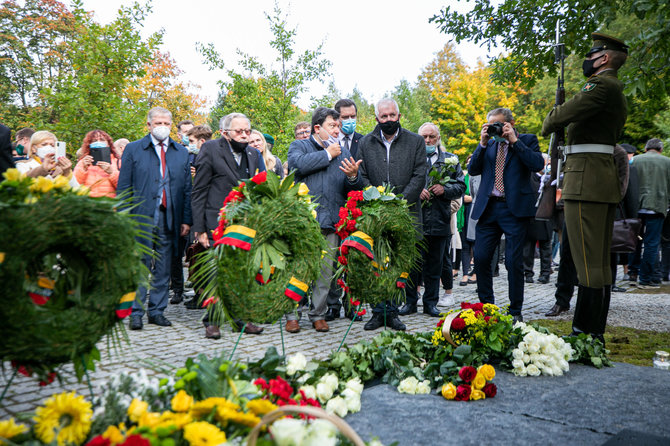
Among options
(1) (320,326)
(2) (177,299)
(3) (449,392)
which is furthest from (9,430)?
(2) (177,299)

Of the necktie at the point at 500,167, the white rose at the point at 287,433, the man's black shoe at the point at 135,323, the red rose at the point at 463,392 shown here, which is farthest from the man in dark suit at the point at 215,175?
the white rose at the point at 287,433

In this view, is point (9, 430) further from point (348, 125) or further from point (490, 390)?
point (348, 125)

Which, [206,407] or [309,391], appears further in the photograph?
[309,391]

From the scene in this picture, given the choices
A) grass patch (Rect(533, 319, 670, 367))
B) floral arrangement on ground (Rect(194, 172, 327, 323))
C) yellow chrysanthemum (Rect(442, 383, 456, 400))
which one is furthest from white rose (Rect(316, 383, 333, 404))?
grass patch (Rect(533, 319, 670, 367))

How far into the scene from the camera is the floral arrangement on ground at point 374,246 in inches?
180

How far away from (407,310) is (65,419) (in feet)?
17.1

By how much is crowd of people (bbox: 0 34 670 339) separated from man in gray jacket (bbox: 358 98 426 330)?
0.01 metres

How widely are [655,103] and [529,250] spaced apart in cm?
380

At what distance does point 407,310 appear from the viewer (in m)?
6.96

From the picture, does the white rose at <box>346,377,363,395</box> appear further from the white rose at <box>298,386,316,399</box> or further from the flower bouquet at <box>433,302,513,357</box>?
the flower bouquet at <box>433,302,513,357</box>

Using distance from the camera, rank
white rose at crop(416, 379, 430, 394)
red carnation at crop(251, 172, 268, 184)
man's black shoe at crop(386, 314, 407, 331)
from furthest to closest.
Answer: man's black shoe at crop(386, 314, 407, 331)
red carnation at crop(251, 172, 268, 184)
white rose at crop(416, 379, 430, 394)

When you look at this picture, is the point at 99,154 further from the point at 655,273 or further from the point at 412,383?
the point at 655,273

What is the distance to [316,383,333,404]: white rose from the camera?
3.23 m

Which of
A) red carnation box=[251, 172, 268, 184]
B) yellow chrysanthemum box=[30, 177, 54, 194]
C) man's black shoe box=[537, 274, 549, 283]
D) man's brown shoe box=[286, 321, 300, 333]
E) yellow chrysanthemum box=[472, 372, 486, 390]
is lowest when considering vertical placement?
man's brown shoe box=[286, 321, 300, 333]
